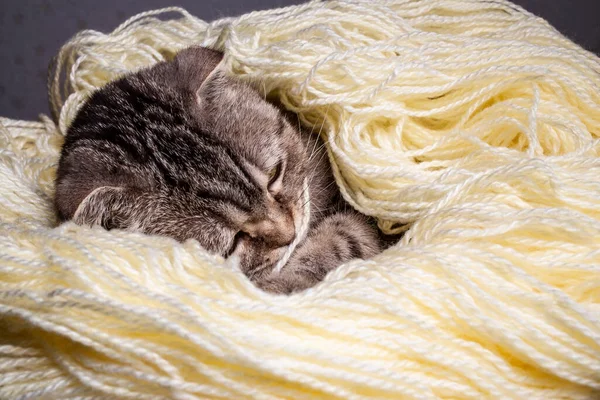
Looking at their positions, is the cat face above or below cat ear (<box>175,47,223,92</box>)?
below

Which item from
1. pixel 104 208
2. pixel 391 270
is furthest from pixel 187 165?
pixel 391 270

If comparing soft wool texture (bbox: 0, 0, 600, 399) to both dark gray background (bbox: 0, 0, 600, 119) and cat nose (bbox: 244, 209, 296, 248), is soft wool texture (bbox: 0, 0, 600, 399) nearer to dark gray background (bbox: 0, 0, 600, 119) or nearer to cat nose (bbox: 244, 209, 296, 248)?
cat nose (bbox: 244, 209, 296, 248)

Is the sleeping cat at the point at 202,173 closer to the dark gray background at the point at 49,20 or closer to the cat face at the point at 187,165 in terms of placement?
the cat face at the point at 187,165

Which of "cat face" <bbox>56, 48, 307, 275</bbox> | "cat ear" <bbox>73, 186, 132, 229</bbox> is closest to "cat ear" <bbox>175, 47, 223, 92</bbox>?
"cat face" <bbox>56, 48, 307, 275</bbox>

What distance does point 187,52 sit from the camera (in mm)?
920

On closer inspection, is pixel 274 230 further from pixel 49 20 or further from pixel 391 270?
pixel 49 20

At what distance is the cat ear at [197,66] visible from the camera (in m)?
0.88

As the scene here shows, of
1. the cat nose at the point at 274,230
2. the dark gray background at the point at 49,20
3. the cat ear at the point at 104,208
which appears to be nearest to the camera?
the cat ear at the point at 104,208

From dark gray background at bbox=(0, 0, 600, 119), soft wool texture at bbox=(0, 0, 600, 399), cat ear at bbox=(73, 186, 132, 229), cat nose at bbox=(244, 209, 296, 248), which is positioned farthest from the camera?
dark gray background at bbox=(0, 0, 600, 119)

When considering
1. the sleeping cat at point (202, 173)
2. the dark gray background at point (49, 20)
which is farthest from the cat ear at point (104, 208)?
the dark gray background at point (49, 20)

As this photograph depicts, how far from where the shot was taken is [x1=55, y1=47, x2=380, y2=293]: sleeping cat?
79 cm

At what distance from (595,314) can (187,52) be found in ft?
2.63

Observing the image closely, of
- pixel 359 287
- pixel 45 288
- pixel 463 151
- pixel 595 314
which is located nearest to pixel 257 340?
pixel 359 287

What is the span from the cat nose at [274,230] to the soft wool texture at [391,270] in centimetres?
15
